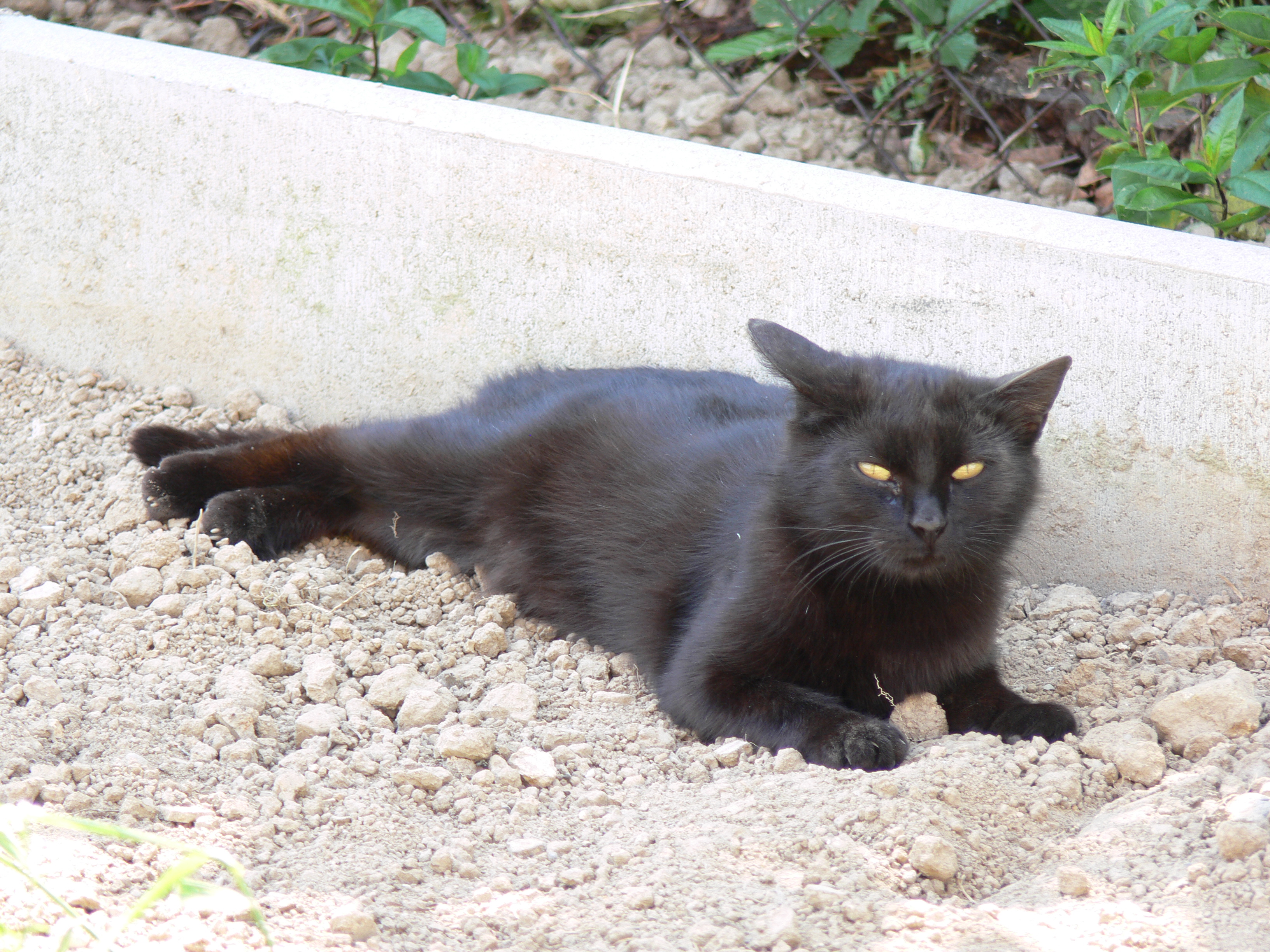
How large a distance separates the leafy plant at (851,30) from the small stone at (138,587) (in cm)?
252

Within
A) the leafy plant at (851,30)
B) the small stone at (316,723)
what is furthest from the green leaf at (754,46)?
the small stone at (316,723)

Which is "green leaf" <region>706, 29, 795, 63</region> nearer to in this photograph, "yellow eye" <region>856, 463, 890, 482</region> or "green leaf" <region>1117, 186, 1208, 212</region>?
"green leaf" <region>1117, 186, 1208, 212</region>

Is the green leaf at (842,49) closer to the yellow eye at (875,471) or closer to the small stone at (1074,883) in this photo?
the yellow eye at (875,471)

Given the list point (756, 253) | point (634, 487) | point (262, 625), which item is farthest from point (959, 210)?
point (262, 625)

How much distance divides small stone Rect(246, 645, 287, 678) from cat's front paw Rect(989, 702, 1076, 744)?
4.78ft

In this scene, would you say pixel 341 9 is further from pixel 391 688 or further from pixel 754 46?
pixel 391 688

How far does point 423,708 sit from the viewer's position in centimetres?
243

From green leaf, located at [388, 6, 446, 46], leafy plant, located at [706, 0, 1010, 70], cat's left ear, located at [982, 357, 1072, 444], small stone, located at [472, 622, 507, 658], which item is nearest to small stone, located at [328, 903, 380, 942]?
small stone, located at [472, 622, 507, 658]

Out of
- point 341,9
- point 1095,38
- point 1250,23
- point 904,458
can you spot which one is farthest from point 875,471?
point 341,9

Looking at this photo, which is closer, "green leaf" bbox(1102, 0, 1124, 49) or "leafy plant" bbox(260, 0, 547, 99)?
"green leaf" bbox(1102, 0, 1124, 49)

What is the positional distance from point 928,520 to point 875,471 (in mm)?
152

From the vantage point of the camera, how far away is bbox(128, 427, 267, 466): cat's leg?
3.33 metres

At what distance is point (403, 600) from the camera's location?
9.70 feet

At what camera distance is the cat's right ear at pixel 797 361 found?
231cm
